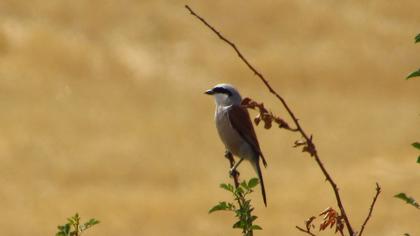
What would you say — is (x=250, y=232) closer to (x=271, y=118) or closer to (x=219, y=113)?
(x=271, y=118)

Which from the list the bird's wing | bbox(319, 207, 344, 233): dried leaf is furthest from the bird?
bbox(319, 207, 344, 233): dried leaf

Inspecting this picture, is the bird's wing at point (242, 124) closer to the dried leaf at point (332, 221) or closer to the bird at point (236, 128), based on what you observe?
the bird at point (236, 128)

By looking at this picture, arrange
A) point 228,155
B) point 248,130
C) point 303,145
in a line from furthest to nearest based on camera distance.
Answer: point 248,130 < point 228,155 < point 303,145

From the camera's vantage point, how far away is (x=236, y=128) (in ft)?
8.34

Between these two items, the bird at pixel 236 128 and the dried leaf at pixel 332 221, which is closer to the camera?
the dried leaf at pixel 332 221

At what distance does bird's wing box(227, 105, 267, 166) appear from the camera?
2518 millimetres

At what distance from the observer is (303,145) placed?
74 cm

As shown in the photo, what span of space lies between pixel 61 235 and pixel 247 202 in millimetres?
244

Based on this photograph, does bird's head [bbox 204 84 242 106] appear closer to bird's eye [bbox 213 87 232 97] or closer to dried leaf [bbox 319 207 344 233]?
bird's eye [bbox 213 87 232 97]

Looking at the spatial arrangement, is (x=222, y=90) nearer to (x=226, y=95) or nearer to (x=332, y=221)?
→ (x=226, y=95)

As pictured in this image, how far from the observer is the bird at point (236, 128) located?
2.52 meters

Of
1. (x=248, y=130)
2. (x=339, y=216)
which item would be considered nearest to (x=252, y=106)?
(x=339, y=216)

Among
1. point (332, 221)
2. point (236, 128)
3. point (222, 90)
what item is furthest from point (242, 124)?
point (332, 221)

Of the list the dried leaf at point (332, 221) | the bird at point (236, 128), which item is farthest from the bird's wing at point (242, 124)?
the dried leaf at point (332, 221)
